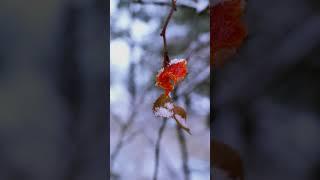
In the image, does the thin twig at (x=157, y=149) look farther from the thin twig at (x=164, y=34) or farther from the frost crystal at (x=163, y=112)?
the thin twig at (x=164, y=34)

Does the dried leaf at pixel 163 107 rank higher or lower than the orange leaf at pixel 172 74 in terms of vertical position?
lower

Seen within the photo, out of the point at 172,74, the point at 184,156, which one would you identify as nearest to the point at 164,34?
the point at 172,74

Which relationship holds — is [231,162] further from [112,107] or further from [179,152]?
[112,107]

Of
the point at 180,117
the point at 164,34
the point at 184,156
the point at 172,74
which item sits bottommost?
the point at 184,156

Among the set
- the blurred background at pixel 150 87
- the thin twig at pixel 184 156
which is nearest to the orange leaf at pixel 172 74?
the blurred background at pixel 150 87

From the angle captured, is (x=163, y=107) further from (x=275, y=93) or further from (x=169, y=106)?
(x=275, y=93)

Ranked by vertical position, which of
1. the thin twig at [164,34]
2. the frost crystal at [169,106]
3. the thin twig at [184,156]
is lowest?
the thin twig at [184,156]

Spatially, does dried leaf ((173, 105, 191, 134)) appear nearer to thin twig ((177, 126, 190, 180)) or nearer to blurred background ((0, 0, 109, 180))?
thin twig ((177, 126, 190, 180))

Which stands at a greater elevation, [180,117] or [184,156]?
[180,117]
